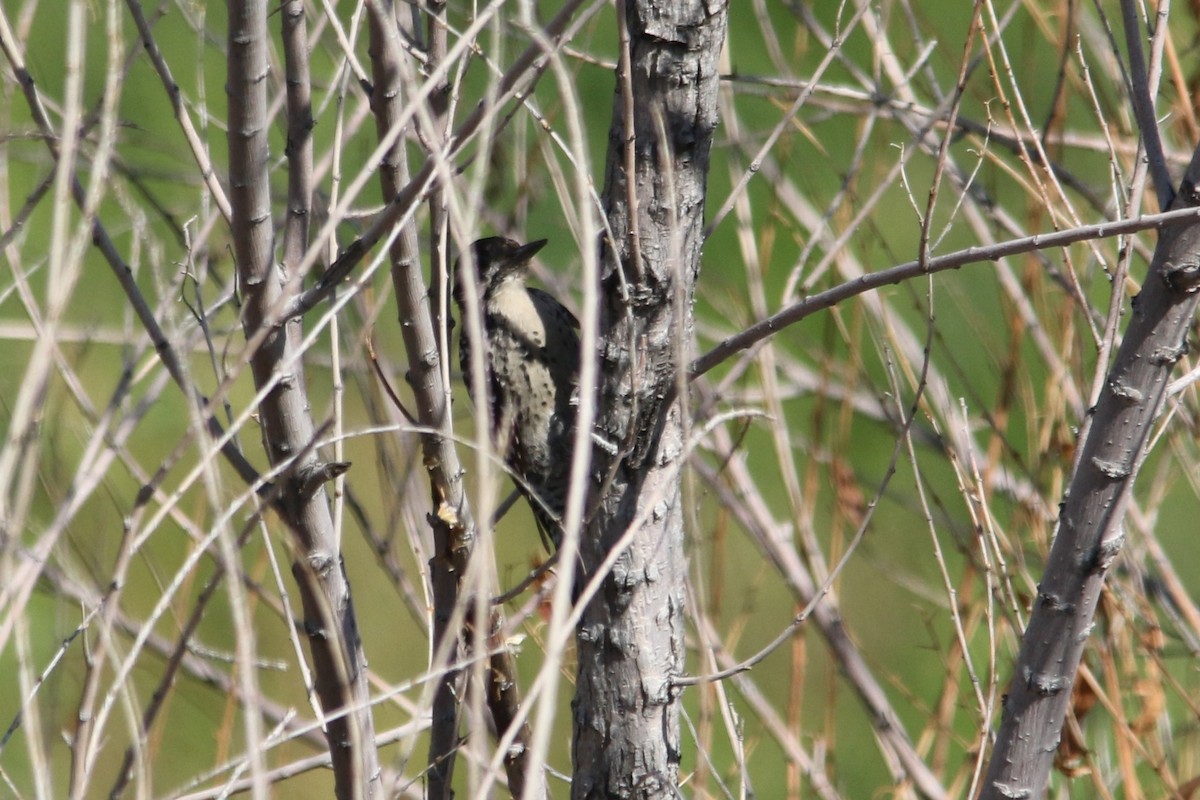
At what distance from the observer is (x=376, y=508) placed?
4.67 m

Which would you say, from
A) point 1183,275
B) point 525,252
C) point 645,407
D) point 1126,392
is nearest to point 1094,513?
point 1126,392

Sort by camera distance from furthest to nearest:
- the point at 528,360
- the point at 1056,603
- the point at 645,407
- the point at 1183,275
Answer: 1. the point at 528,360
2. the point at 645,407
3. the point at 1056,603
4. the point at 1183,275

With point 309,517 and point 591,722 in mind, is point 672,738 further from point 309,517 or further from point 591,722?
point 309,517

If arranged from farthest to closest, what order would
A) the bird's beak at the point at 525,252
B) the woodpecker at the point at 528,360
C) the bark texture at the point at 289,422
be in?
the woodpecker at the point at 528,360
the bird's beak at the point at 525,252
the bark texture at the point at 289,422

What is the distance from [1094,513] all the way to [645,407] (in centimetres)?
63

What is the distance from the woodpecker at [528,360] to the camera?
9.84 ft

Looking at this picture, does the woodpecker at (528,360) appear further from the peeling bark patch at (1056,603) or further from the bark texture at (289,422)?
the peeling bark patch at (1056,603)

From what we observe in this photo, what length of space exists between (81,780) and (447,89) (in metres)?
1.11

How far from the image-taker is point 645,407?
5.74ft

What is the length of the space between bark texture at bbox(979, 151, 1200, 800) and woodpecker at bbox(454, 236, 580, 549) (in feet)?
4.83

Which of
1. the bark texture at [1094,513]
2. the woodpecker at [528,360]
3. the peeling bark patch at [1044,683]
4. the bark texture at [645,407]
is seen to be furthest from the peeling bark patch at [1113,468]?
the woodpecker at [528,360]

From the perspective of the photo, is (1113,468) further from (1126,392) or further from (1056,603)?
(1056,603)

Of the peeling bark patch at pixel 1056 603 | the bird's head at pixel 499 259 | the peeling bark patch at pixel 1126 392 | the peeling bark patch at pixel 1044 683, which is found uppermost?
the bird's head at pixel 499 259

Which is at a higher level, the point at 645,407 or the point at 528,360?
the point at 528,360
